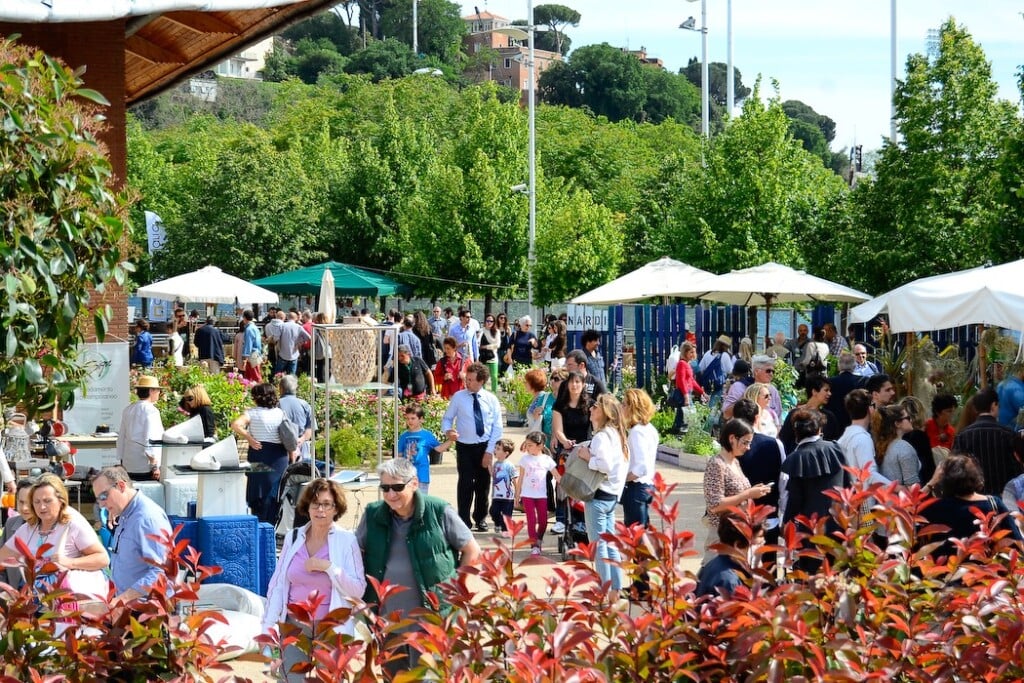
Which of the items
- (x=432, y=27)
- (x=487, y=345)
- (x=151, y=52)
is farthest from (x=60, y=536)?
(x=432, y=27)

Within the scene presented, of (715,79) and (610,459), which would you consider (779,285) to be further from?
(715,79)

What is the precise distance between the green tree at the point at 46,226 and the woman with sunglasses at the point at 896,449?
4.96m

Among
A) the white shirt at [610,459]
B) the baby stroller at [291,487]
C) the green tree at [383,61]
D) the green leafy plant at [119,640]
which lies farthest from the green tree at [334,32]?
the green leafy plant at [119,640]

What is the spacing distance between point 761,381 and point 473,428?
7.97 ft

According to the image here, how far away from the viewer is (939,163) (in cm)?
2194

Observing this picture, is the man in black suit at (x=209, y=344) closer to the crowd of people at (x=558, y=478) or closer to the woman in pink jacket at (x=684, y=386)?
the woman in pink jacket at (x=684, y=386)

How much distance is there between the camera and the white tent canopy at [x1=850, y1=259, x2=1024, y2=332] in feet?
32.3

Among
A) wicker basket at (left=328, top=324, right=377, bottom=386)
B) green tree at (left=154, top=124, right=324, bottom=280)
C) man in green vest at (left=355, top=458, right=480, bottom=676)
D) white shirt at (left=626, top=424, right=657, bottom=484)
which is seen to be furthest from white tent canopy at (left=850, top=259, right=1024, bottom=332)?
green tree at (left=154, top=124, right=324, bottom=280)

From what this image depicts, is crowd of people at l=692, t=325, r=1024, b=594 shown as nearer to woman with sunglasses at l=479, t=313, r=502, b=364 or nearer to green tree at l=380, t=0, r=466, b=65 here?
woman with sunglasses at l=479, t=313, r=502, b=364

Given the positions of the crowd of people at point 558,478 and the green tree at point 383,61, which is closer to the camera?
the crowd of people at point 558,478

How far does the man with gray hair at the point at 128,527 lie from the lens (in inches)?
267

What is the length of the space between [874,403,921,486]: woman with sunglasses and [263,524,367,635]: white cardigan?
3.91 m

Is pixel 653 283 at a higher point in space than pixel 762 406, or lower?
higher

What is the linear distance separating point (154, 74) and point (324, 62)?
124m
